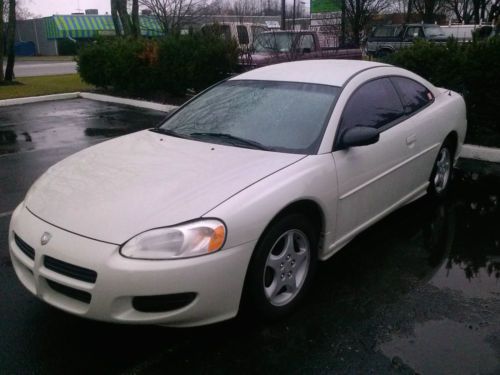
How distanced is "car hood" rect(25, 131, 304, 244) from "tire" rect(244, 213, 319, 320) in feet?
1.16

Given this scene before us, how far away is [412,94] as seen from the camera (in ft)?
15.5

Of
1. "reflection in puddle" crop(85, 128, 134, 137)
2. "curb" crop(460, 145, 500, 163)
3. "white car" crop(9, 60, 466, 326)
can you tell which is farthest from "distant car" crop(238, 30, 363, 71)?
"white car" crop(9, 60, 466, 326)

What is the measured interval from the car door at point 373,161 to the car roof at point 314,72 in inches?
7.0

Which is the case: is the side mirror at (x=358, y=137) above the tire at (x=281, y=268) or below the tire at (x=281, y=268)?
above

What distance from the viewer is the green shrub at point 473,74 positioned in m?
7.22

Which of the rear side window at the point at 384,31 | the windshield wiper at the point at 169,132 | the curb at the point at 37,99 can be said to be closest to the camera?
the windshield wiper at the point at 169,132

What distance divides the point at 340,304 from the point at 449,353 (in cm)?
74

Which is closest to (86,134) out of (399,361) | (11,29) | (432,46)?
(432,46)

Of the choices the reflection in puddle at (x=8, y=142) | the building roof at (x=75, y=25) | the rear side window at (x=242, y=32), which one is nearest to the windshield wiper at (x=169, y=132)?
the reflection in puddle at (x=8, y=142)

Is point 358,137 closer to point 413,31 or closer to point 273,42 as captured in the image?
point 273,42

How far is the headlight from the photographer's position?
2.62 meters

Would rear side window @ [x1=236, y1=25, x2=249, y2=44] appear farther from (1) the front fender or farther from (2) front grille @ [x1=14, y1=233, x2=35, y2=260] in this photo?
(2) front grille @ [x1=14, y1=233, x2=35, y2=260]

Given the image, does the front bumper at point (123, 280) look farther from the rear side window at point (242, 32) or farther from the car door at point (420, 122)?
the rear side window at point (242, 32)

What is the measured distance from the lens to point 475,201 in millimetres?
5355
